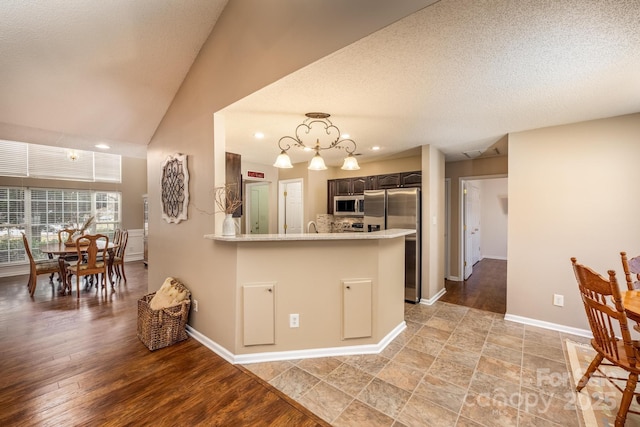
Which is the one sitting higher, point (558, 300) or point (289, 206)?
point (289, 206)

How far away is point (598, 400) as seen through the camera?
75.0 inches

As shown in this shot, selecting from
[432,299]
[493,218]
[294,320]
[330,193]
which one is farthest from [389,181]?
[493,218]

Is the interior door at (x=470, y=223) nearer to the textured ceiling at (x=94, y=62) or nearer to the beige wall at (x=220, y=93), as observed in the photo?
the beige wall at (x=220, y=93)

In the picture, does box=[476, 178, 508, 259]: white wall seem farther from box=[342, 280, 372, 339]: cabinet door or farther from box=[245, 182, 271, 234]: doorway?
box=[342, 280, 372, 339]: cabinet door

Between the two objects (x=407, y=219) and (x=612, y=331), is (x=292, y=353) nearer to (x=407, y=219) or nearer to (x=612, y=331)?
(x=612, y=331)

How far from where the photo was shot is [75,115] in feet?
10.7

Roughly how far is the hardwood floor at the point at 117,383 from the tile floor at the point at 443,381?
25 centimetres

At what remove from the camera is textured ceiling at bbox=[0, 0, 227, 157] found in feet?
7.75

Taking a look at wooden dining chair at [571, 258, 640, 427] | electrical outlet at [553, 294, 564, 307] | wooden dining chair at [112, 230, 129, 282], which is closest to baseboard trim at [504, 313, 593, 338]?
electrical outlet at [553, 294, 564, 307]

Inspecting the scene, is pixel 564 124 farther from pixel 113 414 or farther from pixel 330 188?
pixel 113 414

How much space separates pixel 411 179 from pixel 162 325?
3868 mm

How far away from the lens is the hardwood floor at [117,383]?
1.79 metres

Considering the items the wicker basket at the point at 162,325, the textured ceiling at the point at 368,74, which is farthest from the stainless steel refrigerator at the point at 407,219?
the wicker basket at the point at 162,325

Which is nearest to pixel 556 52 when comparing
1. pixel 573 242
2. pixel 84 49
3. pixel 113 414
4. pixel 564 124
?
pixel 564 124
